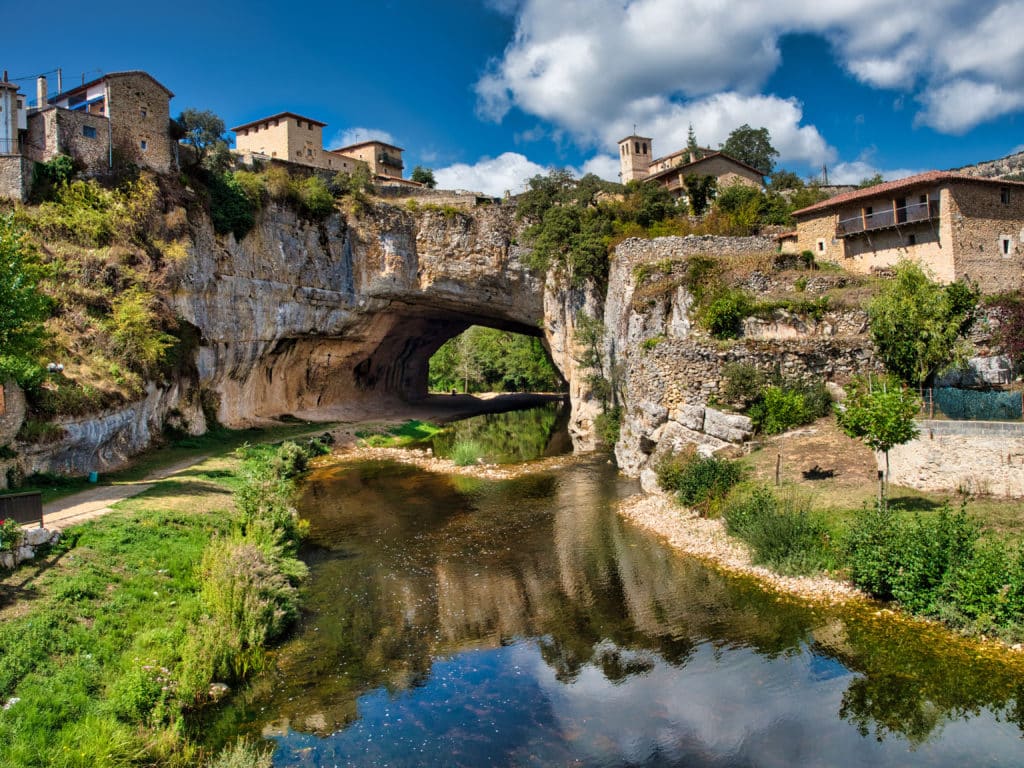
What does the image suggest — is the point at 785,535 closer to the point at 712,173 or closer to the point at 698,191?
the point at 698,191

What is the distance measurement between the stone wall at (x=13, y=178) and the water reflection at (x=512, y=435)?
20.1 m

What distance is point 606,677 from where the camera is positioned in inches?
417

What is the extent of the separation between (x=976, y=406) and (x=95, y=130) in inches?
1347

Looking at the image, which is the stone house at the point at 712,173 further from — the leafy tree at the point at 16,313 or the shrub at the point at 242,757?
the shrub at the point at 242,757

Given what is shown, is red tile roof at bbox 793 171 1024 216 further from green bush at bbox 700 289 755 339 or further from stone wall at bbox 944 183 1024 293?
Result: green bush at bbox 700 289 755 339

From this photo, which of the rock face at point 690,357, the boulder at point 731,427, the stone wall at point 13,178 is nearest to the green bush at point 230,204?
the stone wall at point 13,178

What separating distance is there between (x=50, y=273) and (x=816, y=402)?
23.3 metres

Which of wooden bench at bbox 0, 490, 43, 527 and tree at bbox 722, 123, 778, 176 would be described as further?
tree at bbox 722, 123, 778, 176

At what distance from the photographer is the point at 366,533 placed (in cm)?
1909

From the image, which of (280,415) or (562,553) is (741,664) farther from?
(280,415)

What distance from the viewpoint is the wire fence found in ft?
48.6

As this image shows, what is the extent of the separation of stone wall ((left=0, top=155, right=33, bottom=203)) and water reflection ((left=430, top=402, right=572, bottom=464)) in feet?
65.9

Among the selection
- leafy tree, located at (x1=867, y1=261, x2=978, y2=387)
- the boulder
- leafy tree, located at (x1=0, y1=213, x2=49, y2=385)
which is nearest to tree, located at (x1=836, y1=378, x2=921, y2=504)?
leafy tree, located at (x1=867, y1=261, x2=978, y2=387)

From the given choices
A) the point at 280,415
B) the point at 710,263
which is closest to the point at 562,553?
the point at 710,263
